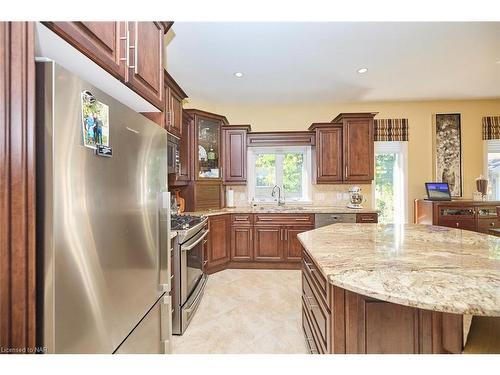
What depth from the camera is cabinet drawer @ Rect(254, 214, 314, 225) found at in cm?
354

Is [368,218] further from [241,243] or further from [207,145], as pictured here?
[207,145]

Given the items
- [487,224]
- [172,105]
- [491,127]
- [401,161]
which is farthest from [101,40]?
[491,127]

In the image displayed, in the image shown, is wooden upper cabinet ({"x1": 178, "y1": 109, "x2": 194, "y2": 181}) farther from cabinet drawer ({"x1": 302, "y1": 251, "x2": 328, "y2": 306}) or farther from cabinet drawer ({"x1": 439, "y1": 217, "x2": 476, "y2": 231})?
cabinet drawer ({"x1": 439, "y1": 217, "x2": 476, "y2": 231})

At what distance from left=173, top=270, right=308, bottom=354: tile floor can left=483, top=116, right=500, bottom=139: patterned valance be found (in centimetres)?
417

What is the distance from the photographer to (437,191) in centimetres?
393

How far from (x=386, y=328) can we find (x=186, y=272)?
162 centimetres

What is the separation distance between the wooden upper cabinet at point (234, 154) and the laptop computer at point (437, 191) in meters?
3.06

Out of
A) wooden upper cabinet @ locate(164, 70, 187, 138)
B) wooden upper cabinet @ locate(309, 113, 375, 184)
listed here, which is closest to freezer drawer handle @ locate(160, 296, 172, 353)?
wooden upper cabinet @ locate(164, 70, 187, 138)

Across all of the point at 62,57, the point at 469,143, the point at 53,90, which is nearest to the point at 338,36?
the point at 62,57

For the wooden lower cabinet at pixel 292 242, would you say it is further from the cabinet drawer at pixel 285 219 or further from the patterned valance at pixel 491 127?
the patterned valance at pixel 491 127

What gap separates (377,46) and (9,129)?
3.04 metres

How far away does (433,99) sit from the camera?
409 centimetres
